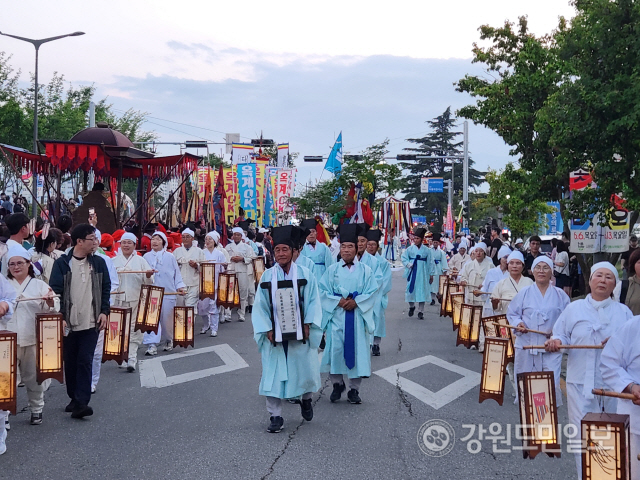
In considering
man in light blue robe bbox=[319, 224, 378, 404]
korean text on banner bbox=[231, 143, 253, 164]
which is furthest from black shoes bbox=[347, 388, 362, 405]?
korean text on banner bbox=[231, 143, 253, 164]

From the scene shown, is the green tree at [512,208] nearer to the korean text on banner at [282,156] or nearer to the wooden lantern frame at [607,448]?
the korean text on banner at [282,156]

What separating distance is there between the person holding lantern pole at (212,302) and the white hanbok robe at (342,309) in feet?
17.6

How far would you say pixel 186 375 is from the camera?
9625mm

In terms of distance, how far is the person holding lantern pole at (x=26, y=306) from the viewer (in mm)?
6746

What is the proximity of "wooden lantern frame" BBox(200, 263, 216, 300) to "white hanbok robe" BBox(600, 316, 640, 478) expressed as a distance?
9.15m

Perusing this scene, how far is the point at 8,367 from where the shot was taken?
5.95 meters

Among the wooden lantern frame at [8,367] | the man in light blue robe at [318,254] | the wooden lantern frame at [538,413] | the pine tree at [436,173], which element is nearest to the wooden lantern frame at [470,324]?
the man in light blue robe at [318,254]

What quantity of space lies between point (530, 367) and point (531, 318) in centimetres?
44

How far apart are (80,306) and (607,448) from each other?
4981 millimetres

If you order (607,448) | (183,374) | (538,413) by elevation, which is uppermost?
(607,448)

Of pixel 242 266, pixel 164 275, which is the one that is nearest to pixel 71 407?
pixel 164 275

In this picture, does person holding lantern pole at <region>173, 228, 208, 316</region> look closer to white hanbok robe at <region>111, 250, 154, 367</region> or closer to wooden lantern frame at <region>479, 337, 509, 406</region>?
white hanbok robe at <region>111, 250, 154, 367</region>

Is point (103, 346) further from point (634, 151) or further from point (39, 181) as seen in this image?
point (39, 181)

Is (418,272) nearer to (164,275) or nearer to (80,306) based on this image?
(164,275)
